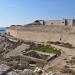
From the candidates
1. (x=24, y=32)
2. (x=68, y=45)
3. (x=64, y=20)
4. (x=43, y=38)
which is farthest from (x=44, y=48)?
(x=64, y=20)

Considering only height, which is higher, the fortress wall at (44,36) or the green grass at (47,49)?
the fortress wall at (44,36)

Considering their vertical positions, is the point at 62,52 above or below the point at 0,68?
below

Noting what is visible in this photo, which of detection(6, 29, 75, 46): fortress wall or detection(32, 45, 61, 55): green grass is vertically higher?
detection(6, 29, 75, 46): fortress wall

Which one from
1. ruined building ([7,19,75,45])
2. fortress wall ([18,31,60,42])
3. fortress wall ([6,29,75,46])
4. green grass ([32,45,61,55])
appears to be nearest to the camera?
green grass ([32,45,61,55])

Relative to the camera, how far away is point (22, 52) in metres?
29.0

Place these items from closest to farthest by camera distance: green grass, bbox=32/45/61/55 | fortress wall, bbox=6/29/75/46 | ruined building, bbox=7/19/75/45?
green grass, bbox=32/45/61/55 → fortress wall, bbox=6/29/75/46 → ruined building, bbox=7/19/75/45

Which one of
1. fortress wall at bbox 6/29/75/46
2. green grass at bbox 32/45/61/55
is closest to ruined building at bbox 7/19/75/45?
fortress wall at bbox 6/29/75/46

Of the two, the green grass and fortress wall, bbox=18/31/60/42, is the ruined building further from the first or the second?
the green grass

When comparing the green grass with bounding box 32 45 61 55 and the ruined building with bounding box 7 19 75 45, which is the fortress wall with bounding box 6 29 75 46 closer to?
the ruined building with bounding box 7 19 75 45

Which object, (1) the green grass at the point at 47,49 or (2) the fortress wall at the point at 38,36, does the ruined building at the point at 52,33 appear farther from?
(1) the green grass at the point at 47,49

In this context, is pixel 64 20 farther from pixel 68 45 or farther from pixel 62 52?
pixel 62 52

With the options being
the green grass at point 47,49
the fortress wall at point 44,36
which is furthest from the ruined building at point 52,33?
the green grass at point 47,49

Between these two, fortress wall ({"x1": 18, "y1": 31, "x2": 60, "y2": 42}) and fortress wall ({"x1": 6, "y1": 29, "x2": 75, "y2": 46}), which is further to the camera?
fortress wall ({"x1": 18, "y1": 31, "x2": 60, "y2": 42})

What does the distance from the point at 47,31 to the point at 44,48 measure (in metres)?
7.20
